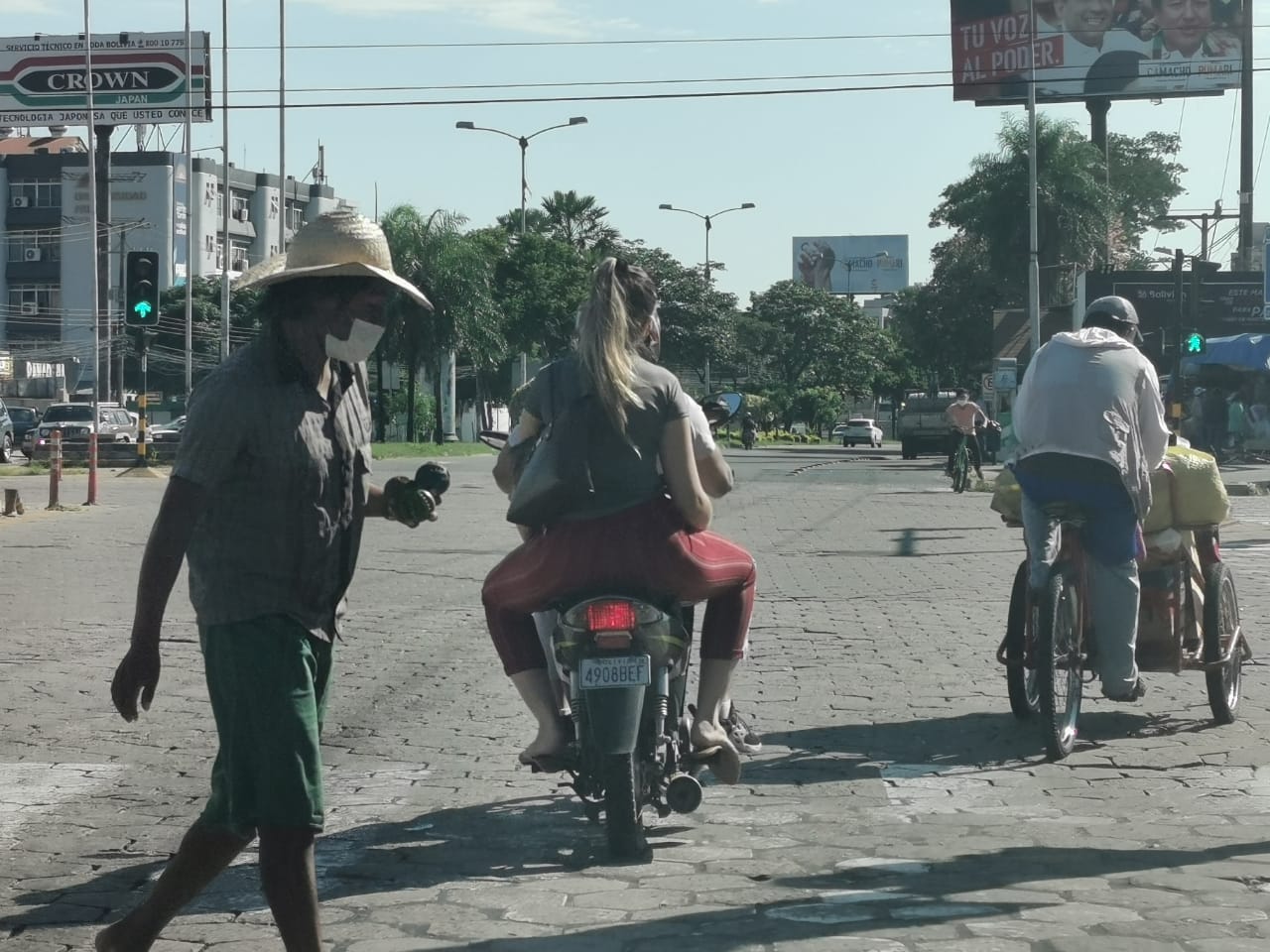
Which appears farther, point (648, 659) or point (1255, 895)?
point (648, 659)

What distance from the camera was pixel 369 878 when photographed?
17.2ft

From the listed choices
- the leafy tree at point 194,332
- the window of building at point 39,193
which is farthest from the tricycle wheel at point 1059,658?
the window of building at point 39,193

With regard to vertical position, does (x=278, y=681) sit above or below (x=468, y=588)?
above

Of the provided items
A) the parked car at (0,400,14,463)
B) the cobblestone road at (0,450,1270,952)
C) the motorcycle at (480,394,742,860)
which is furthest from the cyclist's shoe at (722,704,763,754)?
the parked car at (0,400,14,463)

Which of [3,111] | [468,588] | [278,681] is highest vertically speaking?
[3,111]

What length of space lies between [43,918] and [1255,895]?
10.4 ft

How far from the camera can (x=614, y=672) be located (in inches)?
211

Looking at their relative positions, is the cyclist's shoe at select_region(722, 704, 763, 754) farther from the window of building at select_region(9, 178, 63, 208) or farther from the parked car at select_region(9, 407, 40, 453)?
the window of building at select_region(9, 178, 63, 208)

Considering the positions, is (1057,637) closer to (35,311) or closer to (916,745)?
(916,745)

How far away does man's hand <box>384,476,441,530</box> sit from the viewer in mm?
4277

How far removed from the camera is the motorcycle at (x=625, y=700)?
5348mm

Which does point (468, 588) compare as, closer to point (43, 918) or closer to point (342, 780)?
point (342, 780)

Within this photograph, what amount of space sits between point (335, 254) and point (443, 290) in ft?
195

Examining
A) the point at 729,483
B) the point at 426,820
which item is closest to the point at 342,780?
the point at 426,820
